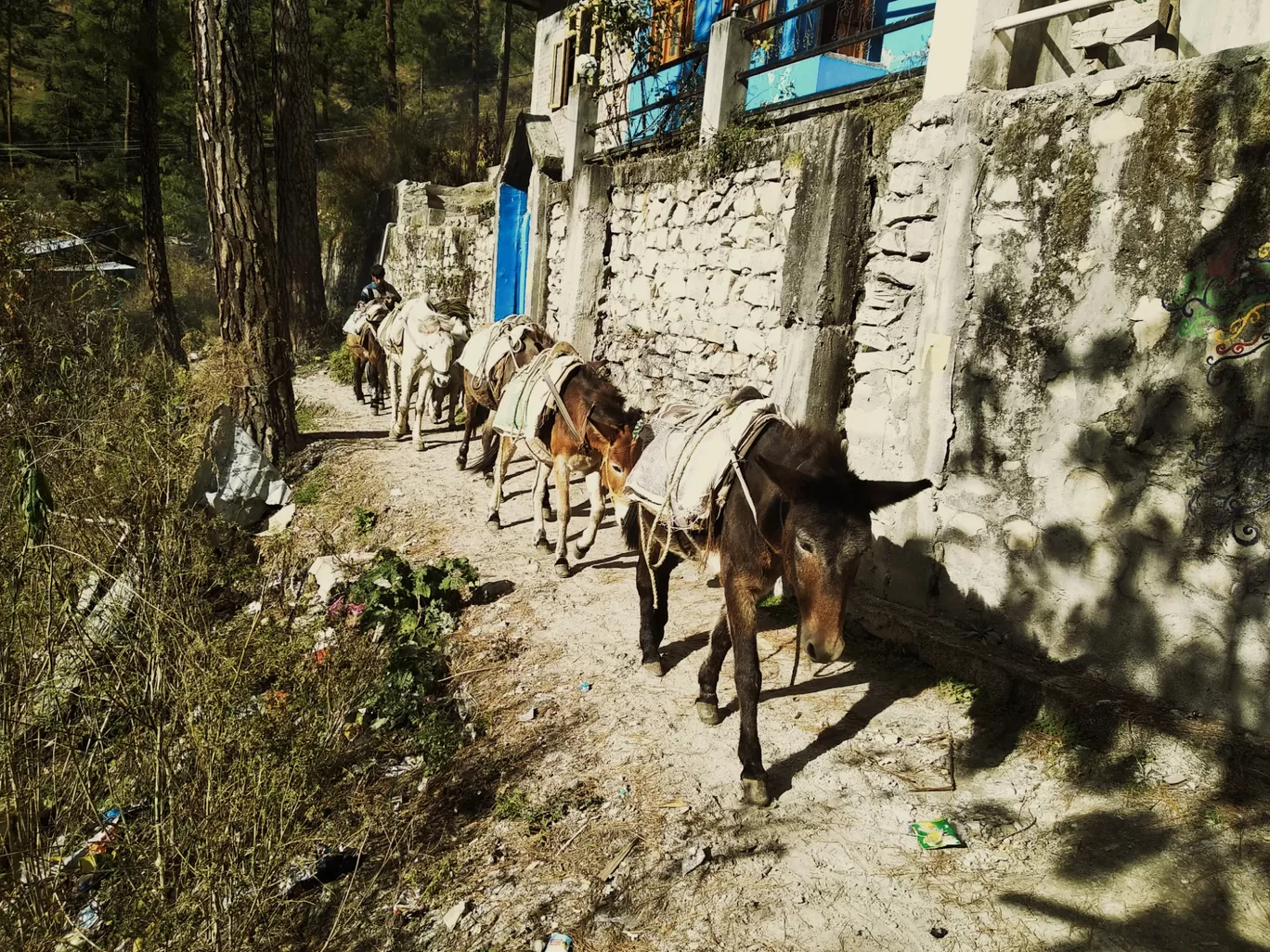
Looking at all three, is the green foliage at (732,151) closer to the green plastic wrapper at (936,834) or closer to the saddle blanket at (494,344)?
the saddle blanket at (494,344)

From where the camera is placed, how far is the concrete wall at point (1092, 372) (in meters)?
3.35

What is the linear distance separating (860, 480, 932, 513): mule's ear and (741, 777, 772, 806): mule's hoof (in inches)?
51.3

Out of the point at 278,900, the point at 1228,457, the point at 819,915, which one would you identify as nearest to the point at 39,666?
the point at 278,900

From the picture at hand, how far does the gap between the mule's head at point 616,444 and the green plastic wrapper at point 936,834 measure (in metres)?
2.68

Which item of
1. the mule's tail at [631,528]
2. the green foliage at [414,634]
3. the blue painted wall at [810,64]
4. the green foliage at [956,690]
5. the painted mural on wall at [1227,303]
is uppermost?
the blue painted wall at [810,64]

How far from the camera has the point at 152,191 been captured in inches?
504

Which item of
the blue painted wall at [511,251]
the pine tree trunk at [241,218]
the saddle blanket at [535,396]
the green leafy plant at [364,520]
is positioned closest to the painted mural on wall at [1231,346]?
the saddle blanket at [535,396]

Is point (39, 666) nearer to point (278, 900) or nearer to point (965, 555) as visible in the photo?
point (278, 900)

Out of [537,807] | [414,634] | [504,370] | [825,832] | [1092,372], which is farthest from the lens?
[504,370]

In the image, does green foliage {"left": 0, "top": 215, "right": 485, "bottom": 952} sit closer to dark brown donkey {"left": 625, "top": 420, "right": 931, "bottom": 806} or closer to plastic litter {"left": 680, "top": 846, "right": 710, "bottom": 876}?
plastic litter {"left": 680, "top": 846, "right": 710, "bottom": 876}

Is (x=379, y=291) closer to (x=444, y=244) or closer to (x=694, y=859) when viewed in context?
(x=444, y=244)

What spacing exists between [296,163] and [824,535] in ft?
53.7

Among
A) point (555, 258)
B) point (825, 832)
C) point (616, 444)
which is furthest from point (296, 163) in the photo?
point (825, 832)

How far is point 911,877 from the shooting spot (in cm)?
304
